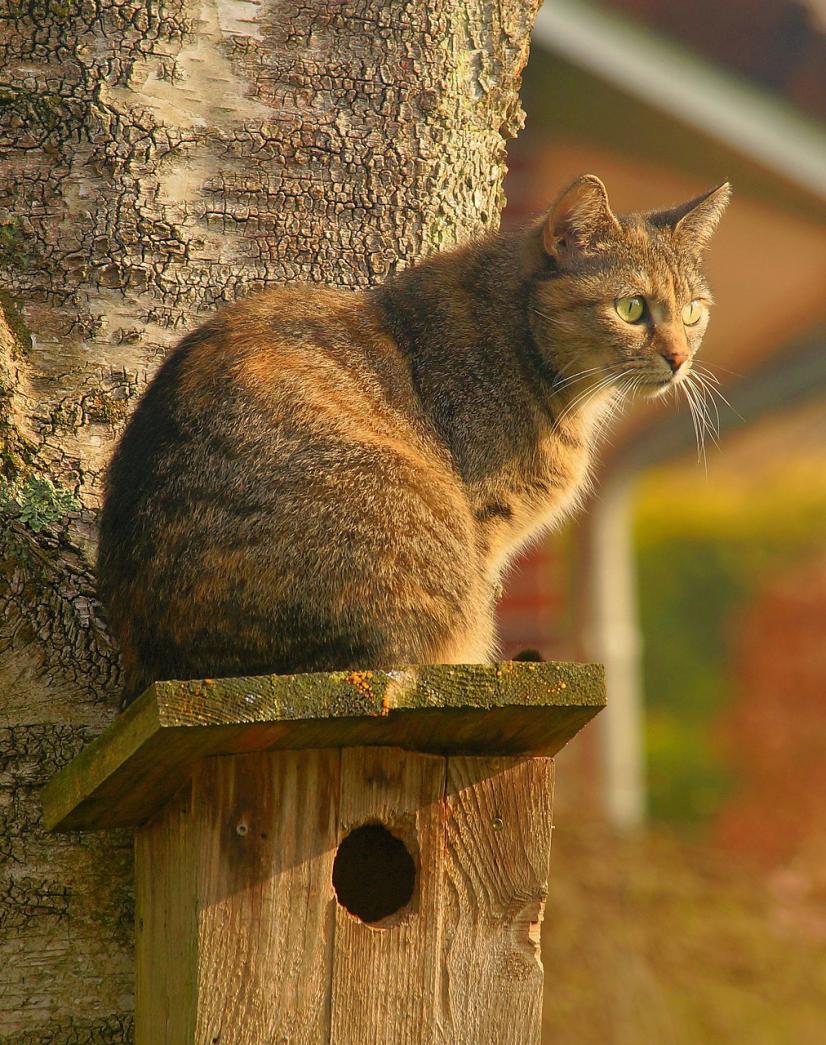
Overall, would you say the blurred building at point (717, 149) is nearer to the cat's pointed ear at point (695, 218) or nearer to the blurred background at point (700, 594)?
the blurred background at point (700, 594)

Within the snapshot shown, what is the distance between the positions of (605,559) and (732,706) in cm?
Answer: 193

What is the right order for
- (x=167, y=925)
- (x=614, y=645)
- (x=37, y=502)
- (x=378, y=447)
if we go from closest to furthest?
(x=167, y=925)
(x=378, y=447)
(x=37, y=502)
(x=614, y=645)

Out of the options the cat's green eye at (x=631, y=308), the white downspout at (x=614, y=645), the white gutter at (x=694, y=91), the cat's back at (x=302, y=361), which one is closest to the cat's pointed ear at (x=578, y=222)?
the cat's green eye at (x=631, y=308)

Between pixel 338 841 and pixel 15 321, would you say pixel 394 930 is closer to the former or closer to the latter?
pixel 338 841

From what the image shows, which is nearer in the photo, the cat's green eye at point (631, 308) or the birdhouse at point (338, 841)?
the birdhouse at point (338, 841)

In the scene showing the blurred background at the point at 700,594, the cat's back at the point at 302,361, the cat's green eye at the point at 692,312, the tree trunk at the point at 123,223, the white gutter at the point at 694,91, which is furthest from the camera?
the blurred background at the point at 700,594

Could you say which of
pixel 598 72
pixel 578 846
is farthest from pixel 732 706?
pixel 598 72

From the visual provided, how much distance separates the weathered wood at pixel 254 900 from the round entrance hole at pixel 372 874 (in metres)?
0.18

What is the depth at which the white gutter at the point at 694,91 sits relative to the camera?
15.4ft

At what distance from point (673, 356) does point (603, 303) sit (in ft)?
0.59

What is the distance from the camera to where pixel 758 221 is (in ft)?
17.7

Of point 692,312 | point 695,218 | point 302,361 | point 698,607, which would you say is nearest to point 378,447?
point 302,361

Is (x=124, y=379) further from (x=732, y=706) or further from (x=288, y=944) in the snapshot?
(x=732, y=706)

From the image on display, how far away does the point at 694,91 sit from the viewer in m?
4.73
